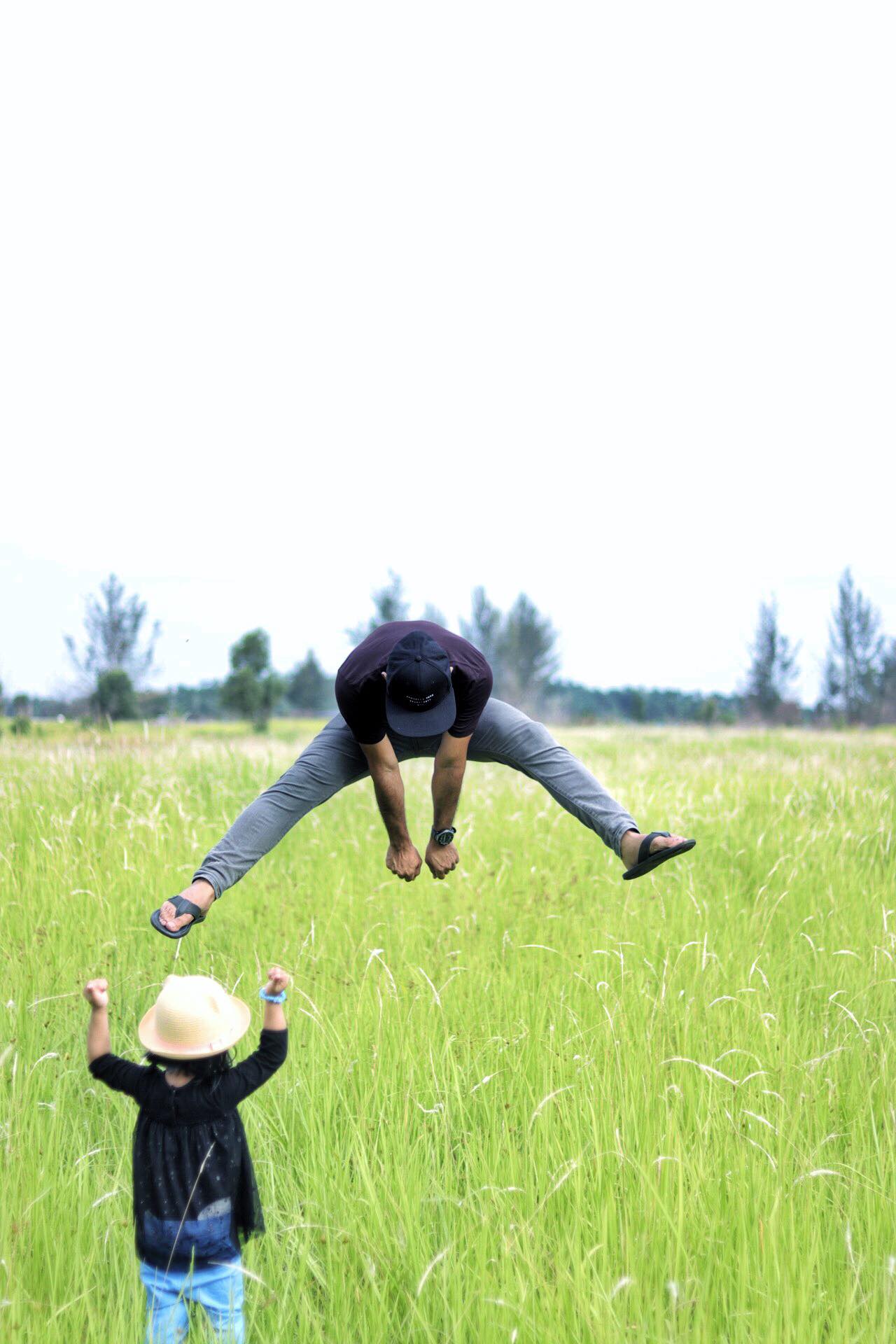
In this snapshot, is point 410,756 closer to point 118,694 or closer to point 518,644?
point 118,694

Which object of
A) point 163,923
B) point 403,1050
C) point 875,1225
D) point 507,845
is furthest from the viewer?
point 507,845

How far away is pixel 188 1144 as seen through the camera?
2.66m

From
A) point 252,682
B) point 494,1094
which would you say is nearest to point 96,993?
point 494,1094

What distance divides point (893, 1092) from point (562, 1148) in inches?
64.0

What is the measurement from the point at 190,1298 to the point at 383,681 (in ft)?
8.15

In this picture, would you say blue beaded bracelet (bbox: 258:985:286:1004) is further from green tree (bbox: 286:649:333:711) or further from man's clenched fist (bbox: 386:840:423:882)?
green tree (bbox: 286:649:333:711)

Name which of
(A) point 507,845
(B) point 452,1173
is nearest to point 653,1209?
(B) point 452,1173

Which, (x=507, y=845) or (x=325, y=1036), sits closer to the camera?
(x=325, y=1036)

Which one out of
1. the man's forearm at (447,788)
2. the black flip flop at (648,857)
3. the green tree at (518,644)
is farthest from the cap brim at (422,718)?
the green tree at (518,644)

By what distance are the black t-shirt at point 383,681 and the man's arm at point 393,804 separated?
9 cm

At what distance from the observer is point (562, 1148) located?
3.37m

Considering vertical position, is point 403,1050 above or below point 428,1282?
above

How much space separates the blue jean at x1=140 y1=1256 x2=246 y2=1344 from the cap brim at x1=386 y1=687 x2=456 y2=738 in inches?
82.3

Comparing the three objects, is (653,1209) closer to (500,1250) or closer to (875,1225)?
(500,1250)
